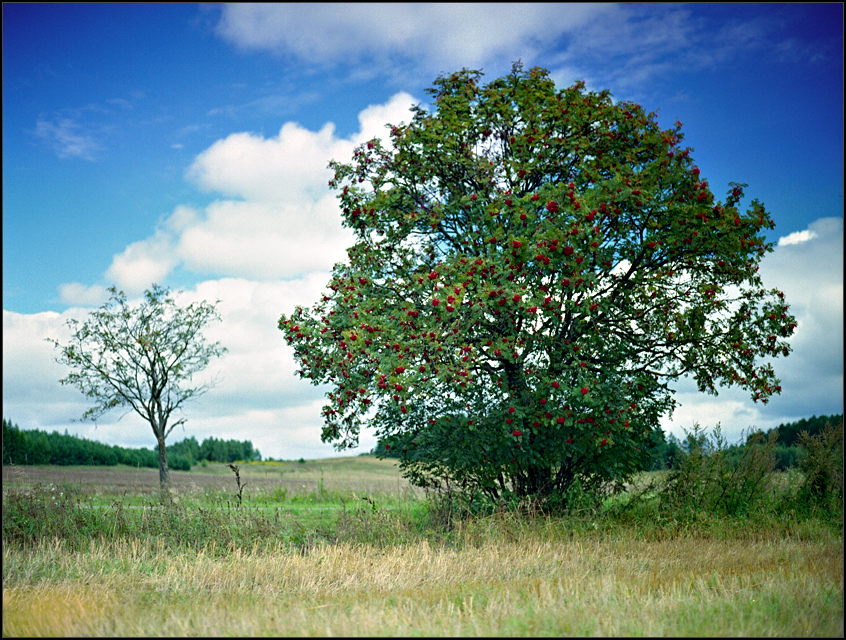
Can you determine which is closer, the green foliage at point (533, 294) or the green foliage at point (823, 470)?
the green foliage at point (533, 294)

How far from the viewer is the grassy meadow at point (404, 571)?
5660mm

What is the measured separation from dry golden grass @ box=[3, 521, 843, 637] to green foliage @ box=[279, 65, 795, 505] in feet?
7.32

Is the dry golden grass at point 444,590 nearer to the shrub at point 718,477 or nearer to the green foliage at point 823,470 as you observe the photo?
the shrub at point 718,477

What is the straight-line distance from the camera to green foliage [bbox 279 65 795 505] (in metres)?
10.8

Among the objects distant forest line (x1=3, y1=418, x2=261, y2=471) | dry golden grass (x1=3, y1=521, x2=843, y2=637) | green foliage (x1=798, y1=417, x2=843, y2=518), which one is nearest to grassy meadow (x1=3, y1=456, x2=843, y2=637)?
dry golden grass (x1=3, y1=521, x2=843, y2=637)

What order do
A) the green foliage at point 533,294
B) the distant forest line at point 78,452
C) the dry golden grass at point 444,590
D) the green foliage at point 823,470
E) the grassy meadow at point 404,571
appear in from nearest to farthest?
the dry golden grass at point 444,590 → the grassy meadow at point 404,571 → the green foliage at point 533,294 → the green foliage at point 823,470 → the distant forest line at point 78,452

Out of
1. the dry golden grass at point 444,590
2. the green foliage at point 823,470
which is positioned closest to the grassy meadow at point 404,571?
the dry golden grass at point 444,590

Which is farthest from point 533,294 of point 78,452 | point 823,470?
point 78,452

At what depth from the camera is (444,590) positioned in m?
7.05

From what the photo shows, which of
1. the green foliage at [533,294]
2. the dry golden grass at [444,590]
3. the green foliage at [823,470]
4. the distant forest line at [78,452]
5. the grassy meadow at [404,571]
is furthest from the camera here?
the distant forest line at [78,452]

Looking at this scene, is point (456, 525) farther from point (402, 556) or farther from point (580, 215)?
point (580, 215)

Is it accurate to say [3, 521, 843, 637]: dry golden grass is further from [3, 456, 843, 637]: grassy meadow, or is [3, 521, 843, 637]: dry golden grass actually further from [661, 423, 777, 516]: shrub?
[661, 423, 777, 516]: shrub

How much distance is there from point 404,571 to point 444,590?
38.3 inches

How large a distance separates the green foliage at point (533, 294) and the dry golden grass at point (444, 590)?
2.23m
